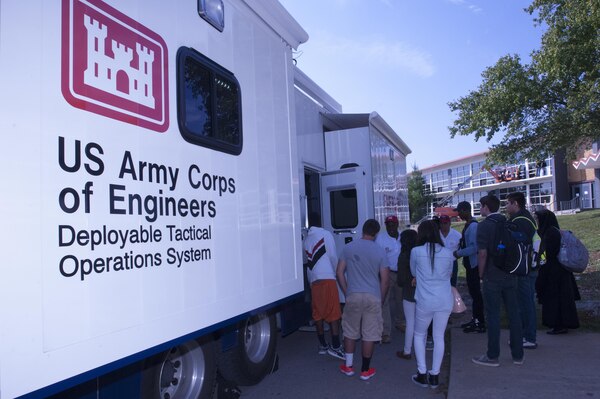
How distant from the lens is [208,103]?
3350 mm

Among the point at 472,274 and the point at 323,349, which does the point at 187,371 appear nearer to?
the point at 323,349

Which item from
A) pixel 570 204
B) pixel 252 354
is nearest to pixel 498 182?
pixel 570 204

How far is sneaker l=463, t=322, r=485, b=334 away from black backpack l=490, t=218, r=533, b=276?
1.76 metres

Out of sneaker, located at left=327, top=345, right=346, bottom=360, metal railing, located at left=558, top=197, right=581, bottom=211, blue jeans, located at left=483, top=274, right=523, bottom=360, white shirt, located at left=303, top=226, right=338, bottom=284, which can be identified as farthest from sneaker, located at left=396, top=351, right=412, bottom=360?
Answer: metal railing, located at left=558, top=197, right=581, bottom=211

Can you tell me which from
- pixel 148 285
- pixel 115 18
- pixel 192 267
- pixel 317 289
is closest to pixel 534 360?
pixel 317 289

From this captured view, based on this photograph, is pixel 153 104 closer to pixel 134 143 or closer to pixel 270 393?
pixel 134 143

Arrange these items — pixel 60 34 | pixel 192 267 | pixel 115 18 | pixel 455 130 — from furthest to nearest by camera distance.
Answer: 1. pixel 455 130
2. pixel 192 267
3. pixel 115 18
4. pixel 60 34

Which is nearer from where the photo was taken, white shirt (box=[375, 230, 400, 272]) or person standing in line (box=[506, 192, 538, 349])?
person standing in line (box=[506, 192, 538, 349])

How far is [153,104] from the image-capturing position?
2.77m

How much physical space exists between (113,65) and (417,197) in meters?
49.9

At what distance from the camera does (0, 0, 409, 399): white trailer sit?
6.56 ft

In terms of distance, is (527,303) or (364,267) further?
(527,303)

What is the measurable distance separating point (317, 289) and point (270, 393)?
4.25 ft

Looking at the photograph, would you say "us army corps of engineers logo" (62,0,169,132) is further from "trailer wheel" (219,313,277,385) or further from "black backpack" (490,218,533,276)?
"black backpack" (490,218,533,276)
